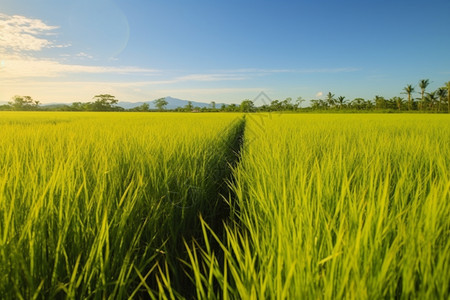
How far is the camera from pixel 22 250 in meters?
0.69

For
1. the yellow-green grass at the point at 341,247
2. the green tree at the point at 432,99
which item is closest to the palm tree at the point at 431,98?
the green tree at the point at 432,99

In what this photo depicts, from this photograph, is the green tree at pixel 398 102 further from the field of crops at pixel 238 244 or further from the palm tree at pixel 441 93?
the field of crops at pixel 238 244

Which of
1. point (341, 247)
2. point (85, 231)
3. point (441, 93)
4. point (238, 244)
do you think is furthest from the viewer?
point (441, 93)

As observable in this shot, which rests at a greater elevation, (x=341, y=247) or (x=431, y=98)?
(x=431, y=98)

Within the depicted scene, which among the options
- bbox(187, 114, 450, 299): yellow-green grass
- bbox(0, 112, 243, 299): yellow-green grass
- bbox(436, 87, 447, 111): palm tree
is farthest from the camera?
bbox(436, 87, 447, 111): palm tree

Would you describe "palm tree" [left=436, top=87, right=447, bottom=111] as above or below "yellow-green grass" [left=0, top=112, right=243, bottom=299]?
above

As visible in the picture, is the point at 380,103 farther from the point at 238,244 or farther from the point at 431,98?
the point at 238,244

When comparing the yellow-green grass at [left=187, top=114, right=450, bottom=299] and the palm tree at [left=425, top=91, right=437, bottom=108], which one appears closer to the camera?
the yellow-green grass at [left=187, top=114, right=450, bottom=299]

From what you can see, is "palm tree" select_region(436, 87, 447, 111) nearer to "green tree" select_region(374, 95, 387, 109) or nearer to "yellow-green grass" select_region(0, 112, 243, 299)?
"green tree" select_region(374, 95, 387, 109)

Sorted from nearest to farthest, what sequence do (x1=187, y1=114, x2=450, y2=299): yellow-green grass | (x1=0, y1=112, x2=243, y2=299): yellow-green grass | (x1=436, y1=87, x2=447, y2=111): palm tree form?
1. (x1=187, y1=114, x2=450, y2=299): yellow-green grass
2. (x1=0, y1=112, x2=243, y2=299): yellow-green grass
3. (x1=436, y1=87, x2=447, y2=111): palm tree

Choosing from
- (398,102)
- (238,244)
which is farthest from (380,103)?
(238,244)

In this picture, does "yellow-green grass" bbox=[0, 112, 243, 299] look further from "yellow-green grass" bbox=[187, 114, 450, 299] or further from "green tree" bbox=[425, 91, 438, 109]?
"green tree" bbox=[425, 91, 438, 109]

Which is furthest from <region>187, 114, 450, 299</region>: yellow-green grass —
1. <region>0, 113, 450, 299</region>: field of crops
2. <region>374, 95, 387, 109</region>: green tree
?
<region>374, 95, 387, 109</region>: green tree

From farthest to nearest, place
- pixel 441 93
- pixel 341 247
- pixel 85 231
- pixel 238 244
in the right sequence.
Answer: pixel 441 93
pixel 238 244
pixel 85 231
pixel 341 247
